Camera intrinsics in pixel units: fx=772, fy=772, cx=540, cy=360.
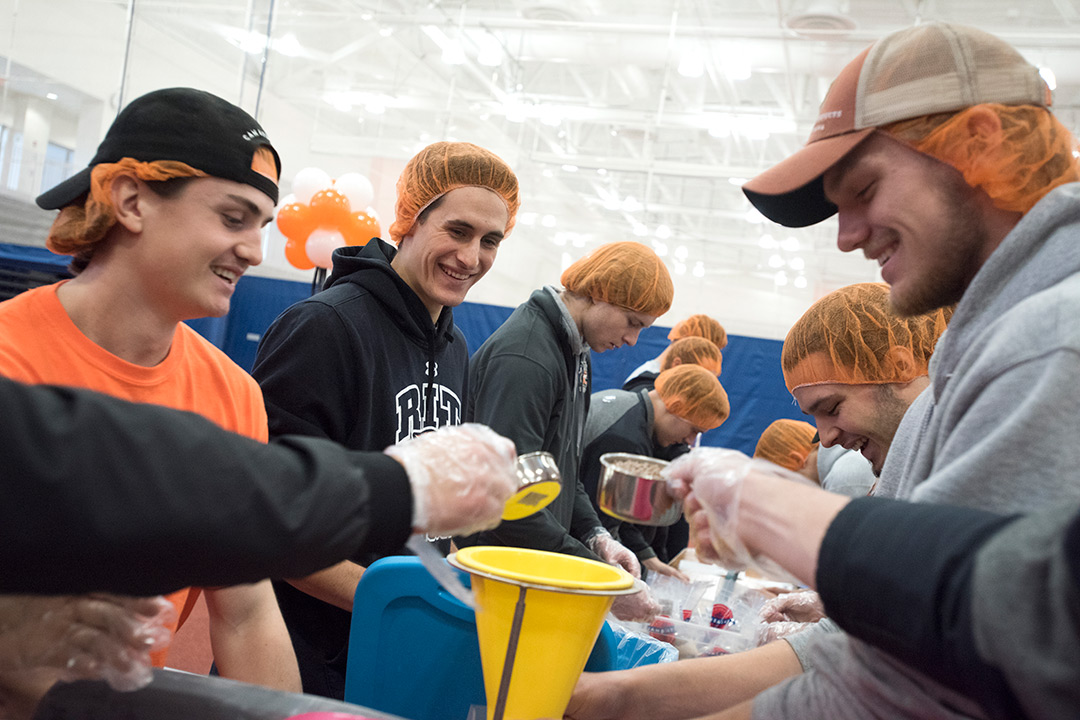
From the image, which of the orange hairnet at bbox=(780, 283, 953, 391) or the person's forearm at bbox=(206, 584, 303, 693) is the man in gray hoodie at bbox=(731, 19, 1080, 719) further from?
the person's forearm at bbox=(206, 584, 303, 693)

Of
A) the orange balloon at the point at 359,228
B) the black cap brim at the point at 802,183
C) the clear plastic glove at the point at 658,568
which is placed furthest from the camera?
the orange balloon at the point at 359,228

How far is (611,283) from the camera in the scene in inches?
117

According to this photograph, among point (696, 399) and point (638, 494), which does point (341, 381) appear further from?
point (696, 399)

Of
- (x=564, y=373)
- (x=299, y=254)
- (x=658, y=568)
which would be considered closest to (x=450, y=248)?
(x=564, y=373)

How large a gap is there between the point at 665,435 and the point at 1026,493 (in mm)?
2970

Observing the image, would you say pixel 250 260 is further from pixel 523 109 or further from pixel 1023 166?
pixel 523 109

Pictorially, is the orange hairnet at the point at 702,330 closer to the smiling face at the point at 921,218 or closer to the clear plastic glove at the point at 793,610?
the clear plastic glove at the point at 793,610

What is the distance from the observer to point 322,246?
6160 mm

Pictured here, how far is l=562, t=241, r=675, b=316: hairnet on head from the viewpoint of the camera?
299 cm

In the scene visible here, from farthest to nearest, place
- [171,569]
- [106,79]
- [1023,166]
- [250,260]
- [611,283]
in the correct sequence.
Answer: [106,79] < [611,283] < [250,260] < [1023,166] < [171,569]

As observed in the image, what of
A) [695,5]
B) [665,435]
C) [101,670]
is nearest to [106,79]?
[695,5]

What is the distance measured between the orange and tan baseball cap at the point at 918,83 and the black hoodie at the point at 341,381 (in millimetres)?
1097

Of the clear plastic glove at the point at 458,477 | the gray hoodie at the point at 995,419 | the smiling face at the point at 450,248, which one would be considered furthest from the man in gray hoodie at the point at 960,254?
the smiling face at the point at 450,248

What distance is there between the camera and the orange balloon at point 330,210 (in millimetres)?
6320
